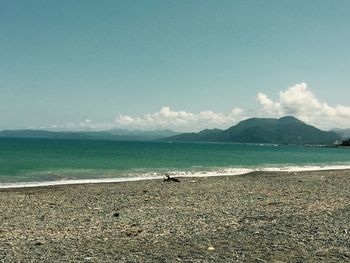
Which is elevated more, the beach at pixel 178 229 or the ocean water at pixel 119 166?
the beach at pixel 178 229

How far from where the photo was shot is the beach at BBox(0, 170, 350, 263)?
36.7ft

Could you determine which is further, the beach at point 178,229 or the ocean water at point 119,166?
the ocean water at point 119,166

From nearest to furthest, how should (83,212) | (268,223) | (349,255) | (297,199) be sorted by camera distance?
(349,255)
(268,223)
(83,212)
(297,199)

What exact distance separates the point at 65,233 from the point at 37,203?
28.5ft

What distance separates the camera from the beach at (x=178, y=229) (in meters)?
11.2

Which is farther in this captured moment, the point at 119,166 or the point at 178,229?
the point at 119,166

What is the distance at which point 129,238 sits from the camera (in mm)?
13211

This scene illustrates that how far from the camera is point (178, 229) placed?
14336mm

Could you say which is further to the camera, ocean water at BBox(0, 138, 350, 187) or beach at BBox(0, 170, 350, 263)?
ocean water at BBox(0, 138, 350, 187)

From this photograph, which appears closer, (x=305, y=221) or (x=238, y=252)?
(x=238, y=252)

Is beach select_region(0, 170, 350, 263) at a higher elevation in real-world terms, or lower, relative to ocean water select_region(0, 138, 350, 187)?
higher

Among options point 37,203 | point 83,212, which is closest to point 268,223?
point 83,212

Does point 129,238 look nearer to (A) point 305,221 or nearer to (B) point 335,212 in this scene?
(A) point 305,221

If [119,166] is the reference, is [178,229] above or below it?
above
